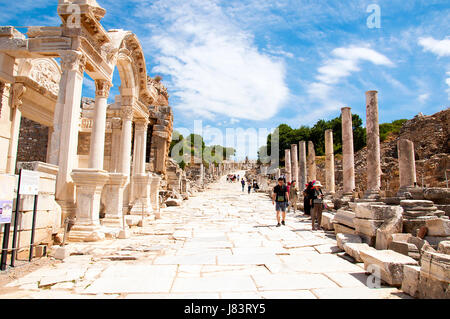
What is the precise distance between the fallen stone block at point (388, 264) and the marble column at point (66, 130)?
6544 mm

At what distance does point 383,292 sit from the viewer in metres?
3.85

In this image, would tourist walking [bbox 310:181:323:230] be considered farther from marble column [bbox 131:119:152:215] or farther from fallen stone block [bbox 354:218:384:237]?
marble column [bbox 131:119:152:215]

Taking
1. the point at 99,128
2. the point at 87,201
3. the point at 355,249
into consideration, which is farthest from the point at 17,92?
the point at 355,249

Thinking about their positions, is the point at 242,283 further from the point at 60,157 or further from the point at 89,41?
the point at 89,41

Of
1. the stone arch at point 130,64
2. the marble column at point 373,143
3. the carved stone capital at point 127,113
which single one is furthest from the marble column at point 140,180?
the marble column at point 373,143

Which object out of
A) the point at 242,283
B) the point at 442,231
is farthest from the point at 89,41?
the point at 442,231

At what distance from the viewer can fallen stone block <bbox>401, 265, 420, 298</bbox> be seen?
3.68 metres

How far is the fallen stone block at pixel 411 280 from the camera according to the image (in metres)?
3.68

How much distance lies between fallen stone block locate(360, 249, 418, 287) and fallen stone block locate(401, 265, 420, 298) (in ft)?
0.48

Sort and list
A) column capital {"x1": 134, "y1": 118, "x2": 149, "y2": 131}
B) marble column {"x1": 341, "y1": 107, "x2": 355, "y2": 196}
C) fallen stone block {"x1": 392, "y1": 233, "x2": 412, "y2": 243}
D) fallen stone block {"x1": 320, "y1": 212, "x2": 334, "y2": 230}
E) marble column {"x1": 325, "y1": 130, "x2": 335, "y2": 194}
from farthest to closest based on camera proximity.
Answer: marble column {"x1": 325, "y1": 130, "x2": 335, "y2": 194} → marble column {"x1": 341, "y1": 107, "x2": 355, "y2": 196} → column capital {"x1": 134, "y1": 118, "x2": 149, "y2": 131} → fallen stone block {"x1": 320, "y1": 212, "x2": 334, "y2": 230} → fallen stone block {"x1": 392, "y1": 233, "x2": 412, "y2": 243}

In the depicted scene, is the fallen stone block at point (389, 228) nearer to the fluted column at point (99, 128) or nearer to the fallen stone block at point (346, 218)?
the fallen stone block at point (346, 218)

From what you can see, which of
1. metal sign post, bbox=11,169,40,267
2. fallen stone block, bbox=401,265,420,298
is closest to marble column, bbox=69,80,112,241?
metal sign post, bbox=11,169,40,267
